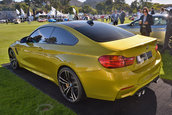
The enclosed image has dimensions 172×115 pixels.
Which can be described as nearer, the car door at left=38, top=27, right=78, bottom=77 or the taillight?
the taillight

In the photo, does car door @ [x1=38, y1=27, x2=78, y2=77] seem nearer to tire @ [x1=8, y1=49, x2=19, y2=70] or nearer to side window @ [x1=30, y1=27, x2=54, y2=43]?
side window @ [x1=30, y1=27, x2=54, y2=43]

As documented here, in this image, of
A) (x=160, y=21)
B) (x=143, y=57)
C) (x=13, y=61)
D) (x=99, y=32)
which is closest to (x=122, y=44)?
(x=143, y=57)

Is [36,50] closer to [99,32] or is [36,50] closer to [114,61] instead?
[99,32]

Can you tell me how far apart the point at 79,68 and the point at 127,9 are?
173 metres

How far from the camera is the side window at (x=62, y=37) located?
3.26 m

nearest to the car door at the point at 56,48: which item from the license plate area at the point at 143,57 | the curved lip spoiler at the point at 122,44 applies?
the curved lip spoiler at the point at 122,44

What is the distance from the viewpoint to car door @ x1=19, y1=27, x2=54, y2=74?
3.94 meters

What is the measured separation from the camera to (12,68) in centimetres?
570

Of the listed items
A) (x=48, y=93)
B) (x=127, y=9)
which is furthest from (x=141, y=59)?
(x=127, y=9)

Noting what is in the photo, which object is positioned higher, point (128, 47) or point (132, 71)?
point (128, 47)

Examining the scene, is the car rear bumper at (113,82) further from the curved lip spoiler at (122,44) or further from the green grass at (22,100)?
the green grass at (22,100)

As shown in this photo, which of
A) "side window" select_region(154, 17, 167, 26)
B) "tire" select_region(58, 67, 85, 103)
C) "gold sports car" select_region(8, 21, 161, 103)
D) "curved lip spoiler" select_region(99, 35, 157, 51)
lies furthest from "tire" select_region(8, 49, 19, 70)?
"side window" select_region(154, 17, 167, 26)

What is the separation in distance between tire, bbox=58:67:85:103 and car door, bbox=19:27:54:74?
0.77 meters

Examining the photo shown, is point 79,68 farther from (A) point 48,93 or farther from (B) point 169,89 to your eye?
(B) point 169,89
